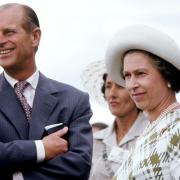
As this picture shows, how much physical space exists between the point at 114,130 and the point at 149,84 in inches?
89.1

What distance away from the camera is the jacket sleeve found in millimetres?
3994

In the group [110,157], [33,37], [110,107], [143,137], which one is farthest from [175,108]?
[110,107]

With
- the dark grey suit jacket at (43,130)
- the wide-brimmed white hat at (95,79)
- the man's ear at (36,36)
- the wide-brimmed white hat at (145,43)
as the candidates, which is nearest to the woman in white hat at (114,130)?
the wide-brimmed white hat at (95,79)

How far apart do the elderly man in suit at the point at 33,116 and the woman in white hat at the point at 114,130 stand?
4.07 ft

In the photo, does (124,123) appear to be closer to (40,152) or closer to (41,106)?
(41,106)

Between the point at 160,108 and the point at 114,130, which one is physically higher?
the point at 160,108

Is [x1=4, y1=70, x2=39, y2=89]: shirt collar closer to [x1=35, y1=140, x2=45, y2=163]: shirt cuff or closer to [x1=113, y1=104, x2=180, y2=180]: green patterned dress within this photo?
[x1=35, y1=140, x2=45, y2=163]: shirt cuff

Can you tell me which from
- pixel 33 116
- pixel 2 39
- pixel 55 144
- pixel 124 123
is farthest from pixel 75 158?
pixel 124 123

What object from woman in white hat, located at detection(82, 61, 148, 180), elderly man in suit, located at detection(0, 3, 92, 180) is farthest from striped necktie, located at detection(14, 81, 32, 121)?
woman in white hat, located at detection(82, 61, 148, 180)

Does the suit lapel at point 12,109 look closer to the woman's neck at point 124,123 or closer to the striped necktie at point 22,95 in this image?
the striped necktie at point 22,95

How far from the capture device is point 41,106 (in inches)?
165

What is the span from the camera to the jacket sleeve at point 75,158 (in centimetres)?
399

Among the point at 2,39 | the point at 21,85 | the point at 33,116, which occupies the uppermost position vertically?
the point at 2,39

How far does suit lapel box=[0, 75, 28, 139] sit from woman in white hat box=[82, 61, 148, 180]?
1.48 meters
